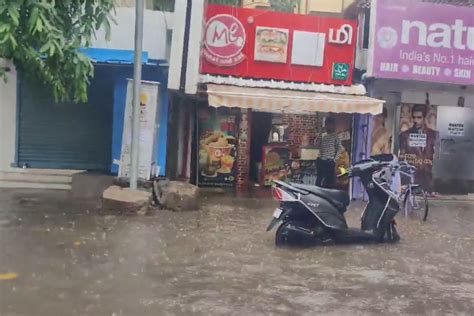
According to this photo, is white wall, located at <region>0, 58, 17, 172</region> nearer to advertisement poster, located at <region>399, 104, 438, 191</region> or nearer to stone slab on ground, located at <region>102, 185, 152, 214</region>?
stone slab on ground, located at <region>102, 185, 152, 214</region>

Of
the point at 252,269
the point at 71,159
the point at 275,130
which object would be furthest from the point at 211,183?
the point at 252,269

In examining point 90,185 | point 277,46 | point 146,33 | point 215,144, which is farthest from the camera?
point 215,144

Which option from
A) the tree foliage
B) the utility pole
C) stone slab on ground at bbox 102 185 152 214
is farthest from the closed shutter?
the tree foliage

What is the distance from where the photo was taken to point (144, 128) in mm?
11172

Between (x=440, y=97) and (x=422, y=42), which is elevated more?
(x=422, y=42)

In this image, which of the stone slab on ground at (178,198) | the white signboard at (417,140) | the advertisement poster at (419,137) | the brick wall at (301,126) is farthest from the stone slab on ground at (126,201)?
the white signboard at (417,140)

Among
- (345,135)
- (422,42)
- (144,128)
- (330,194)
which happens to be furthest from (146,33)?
(330,194)

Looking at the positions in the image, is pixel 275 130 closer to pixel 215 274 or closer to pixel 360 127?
pixel 360 127

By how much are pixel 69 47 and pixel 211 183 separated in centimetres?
815

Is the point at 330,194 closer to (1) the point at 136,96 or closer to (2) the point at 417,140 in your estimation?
(1) the point at 136,96

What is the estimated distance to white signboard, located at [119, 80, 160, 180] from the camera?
11.1m

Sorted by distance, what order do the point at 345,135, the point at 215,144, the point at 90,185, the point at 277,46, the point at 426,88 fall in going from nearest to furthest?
1. the point at 90,185
2. the point at 277,46
3. the point at 426,88
4. the point at 345,135
5. the point at 215,144

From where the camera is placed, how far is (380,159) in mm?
8633

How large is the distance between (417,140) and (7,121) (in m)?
8.94
